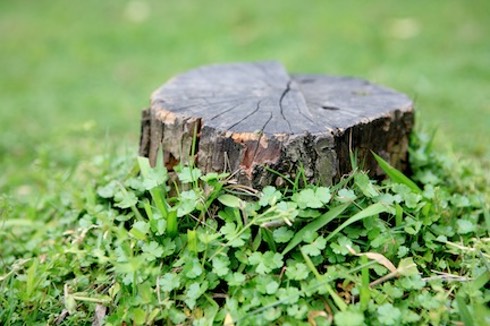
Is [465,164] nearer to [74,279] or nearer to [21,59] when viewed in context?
[74,279]

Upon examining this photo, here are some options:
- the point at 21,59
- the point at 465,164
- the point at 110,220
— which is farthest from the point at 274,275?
the point at 21,59

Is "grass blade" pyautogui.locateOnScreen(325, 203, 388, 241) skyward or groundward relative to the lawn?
skyward

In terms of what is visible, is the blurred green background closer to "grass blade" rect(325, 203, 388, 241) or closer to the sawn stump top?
the sawn stump top

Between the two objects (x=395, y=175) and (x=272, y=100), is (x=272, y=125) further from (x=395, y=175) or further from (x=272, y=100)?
(x=395, y=175)

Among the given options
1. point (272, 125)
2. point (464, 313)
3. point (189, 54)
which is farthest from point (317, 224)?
point (189, 54)

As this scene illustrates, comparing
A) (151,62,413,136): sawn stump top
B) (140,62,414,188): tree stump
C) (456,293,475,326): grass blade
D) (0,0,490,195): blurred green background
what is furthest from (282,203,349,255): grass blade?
(0,0,490,195): blurred green background

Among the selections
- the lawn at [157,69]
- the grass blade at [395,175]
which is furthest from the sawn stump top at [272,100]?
the lawn at [157,69]
